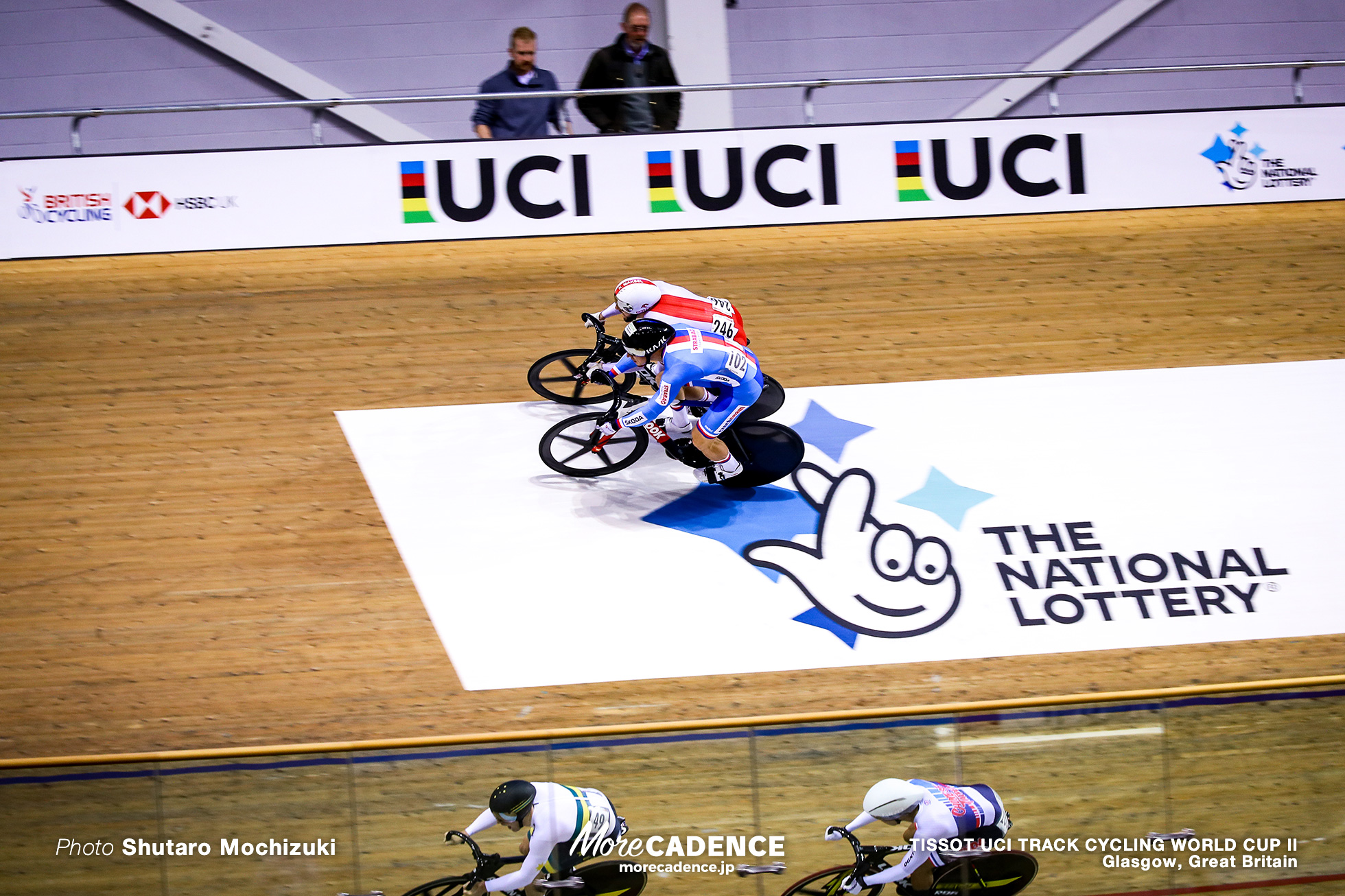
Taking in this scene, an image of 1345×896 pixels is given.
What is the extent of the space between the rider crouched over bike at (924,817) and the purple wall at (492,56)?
6.75 metres

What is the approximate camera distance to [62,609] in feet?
17.8

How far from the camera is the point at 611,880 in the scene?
4102 mm

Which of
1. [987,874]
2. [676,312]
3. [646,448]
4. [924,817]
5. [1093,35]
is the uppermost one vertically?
[1093,35]

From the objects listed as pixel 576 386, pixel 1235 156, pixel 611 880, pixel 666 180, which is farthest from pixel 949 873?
pixel 1235 156

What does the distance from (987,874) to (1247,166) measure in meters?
6.12

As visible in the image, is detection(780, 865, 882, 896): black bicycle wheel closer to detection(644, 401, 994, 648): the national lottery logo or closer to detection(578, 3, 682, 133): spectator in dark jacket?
detection(644, 401, 994, 648): the national lottery logo

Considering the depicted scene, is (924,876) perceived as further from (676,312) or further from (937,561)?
(676,312)

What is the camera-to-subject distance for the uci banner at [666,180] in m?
7.16

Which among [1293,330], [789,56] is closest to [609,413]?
[1293,330]

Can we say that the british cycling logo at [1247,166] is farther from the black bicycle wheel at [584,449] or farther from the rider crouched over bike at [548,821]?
the rider crouched over bike at [548,821]

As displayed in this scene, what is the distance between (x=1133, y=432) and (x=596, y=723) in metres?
3.77

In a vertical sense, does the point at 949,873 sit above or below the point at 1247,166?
below

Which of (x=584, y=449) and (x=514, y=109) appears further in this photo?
(x=514, y=109)

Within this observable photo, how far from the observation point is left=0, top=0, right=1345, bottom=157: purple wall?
9.45 metres
